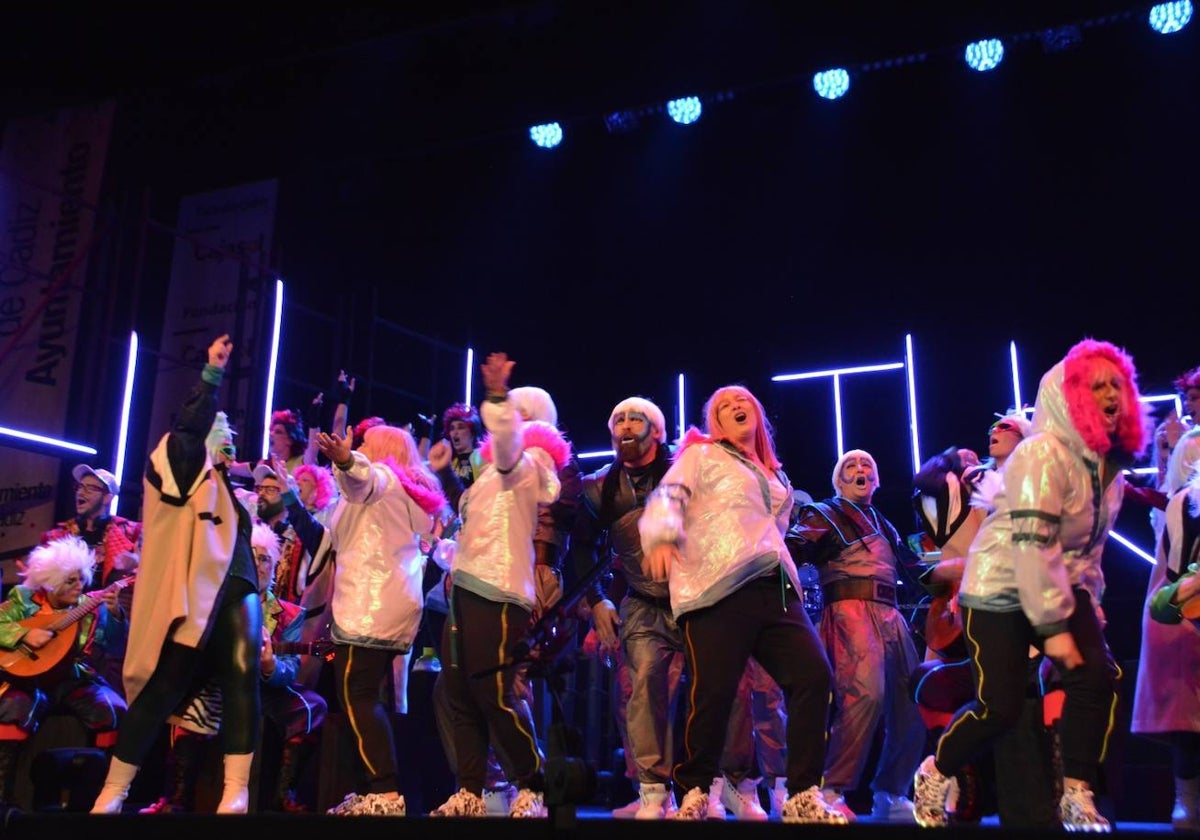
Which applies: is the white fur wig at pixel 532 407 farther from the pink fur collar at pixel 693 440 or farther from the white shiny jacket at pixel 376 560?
the pink fur collar at pixel 693 440

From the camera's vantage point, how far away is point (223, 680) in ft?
15.0

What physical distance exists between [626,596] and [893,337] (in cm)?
538

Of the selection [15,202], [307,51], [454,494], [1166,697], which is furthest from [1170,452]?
[15,202]

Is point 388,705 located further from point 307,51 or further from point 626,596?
point 307,51

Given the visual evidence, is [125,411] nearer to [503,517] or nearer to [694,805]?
[503,517]

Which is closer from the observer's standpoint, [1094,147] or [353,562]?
[353,562]

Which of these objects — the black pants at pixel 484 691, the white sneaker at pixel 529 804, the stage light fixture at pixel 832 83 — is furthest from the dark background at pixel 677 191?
the white sneaker at pixel 529 804

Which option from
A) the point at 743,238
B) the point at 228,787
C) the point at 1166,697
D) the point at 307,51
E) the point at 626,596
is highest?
the point at 307,51

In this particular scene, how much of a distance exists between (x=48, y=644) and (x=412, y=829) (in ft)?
10.4

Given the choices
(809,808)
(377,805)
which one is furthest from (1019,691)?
(377,805)

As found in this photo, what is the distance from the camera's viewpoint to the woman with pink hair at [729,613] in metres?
3.96

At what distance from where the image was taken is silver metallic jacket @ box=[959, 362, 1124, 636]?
11.5 ft

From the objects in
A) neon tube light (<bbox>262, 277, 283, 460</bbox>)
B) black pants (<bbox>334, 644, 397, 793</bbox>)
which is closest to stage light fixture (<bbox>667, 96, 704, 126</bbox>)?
neon tube light (<bbox>262, 277, 283, 460</bbox>)

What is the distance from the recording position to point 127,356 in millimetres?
9555
